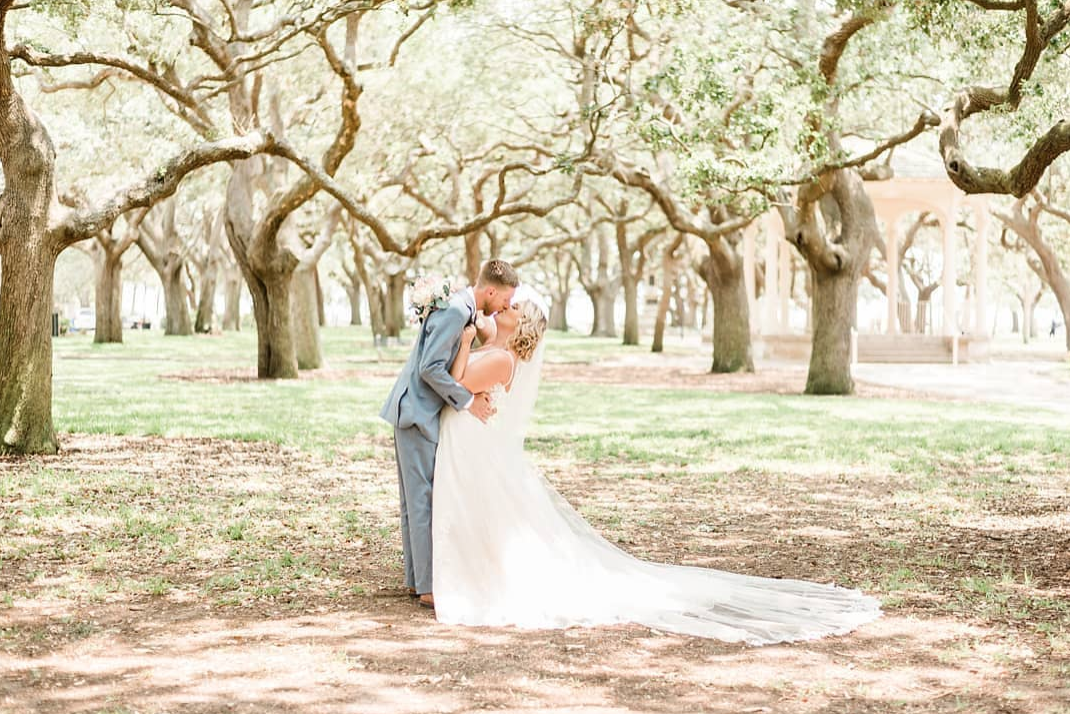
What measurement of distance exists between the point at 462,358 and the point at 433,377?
0.19 metres

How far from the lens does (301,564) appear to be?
7207 millimetres

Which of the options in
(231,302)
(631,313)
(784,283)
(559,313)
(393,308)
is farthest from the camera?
(559,313)

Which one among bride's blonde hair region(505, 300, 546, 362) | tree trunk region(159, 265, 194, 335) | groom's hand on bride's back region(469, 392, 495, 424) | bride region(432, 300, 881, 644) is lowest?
bride region(432, 300, 881, 644)

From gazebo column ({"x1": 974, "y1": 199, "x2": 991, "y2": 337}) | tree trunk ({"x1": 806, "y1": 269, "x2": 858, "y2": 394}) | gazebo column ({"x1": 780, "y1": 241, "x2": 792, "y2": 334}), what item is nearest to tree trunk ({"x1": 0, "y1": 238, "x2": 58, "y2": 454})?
tree trunk ({"x1": 806, "y1": 269, "x2": 858, "y2": 394})

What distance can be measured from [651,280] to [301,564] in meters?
66.0

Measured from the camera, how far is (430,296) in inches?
240

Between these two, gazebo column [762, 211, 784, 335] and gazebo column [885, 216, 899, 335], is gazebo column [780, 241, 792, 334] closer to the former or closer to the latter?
gazebo column [762, 211, 784, 335]

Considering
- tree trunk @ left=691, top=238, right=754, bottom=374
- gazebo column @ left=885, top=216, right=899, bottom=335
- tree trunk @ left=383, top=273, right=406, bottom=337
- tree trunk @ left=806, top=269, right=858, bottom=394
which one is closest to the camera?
tree trunk @ left=806, top=269, right=858, bottom=394

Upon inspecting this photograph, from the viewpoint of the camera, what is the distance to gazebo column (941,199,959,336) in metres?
33.2

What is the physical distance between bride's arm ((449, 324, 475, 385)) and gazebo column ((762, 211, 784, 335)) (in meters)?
28.2

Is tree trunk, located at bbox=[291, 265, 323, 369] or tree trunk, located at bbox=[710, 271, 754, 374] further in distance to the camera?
tree trunk, located at bbox=[710, 271, 754, 374]

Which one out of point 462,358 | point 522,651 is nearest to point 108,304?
point 462,358

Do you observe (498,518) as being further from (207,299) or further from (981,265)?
(207,299)

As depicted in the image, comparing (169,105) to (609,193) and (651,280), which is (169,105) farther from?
(651,280)
